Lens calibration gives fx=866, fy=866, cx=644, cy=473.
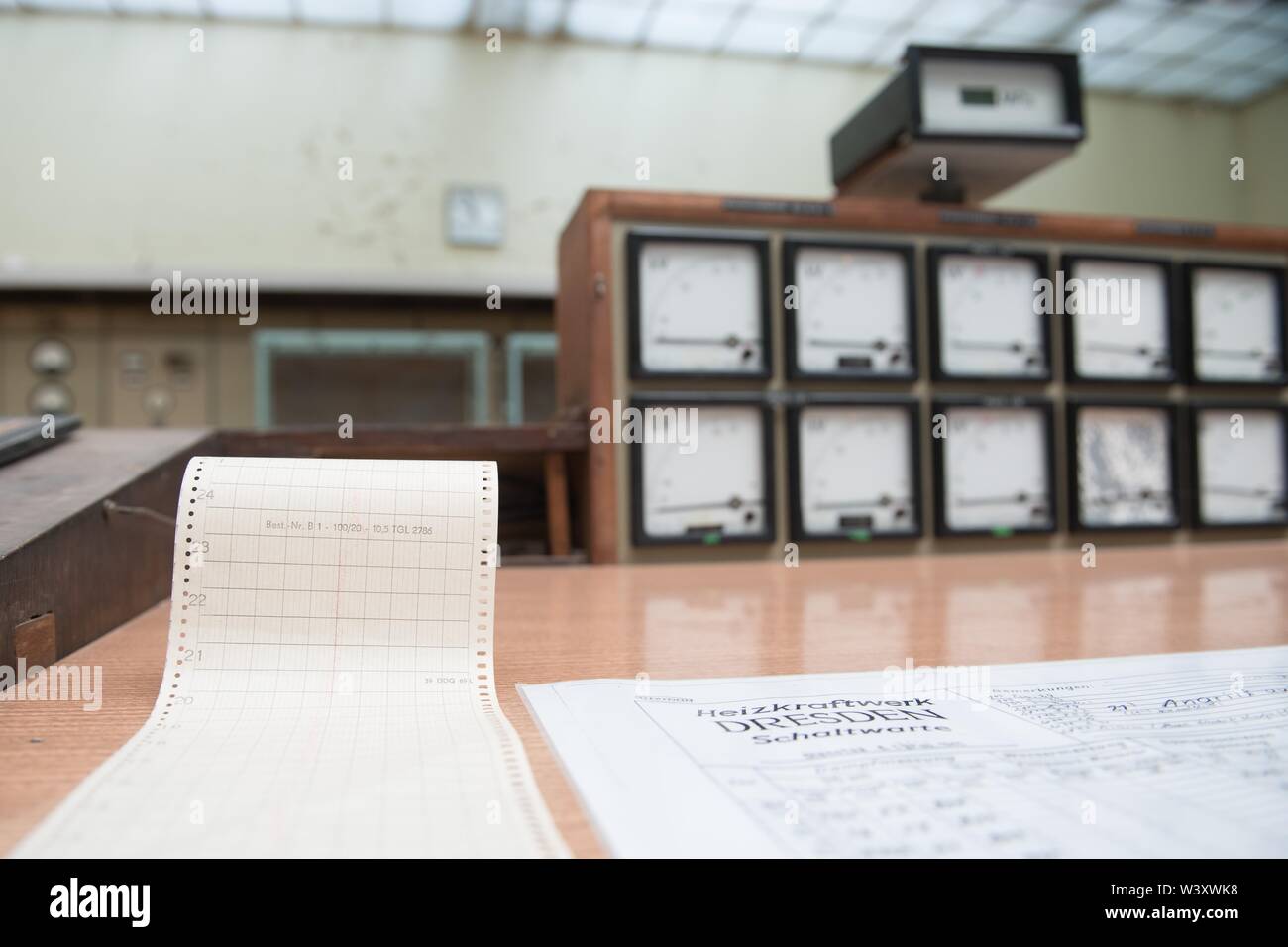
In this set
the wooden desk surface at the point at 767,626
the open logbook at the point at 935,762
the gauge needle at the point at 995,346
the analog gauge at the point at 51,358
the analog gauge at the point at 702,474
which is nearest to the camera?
the open logbook at the point at 935,762

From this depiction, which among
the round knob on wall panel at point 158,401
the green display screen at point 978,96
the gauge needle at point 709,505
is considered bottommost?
the gauge needle at point 709,505

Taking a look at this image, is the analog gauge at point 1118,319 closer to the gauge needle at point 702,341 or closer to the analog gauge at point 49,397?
the gauge needle at point 702,341

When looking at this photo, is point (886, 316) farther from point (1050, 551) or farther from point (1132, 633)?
point (1132, 633)

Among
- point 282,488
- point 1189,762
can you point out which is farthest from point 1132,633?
point 282,488

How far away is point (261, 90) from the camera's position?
11.1ft

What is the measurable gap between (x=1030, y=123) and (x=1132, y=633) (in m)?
0.82

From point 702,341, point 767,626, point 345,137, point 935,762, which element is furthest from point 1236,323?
point 345,137

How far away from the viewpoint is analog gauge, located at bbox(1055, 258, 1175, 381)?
1.15 metres

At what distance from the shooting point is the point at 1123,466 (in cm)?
116

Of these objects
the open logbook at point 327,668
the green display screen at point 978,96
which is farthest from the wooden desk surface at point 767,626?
the green display screen at point 978,96

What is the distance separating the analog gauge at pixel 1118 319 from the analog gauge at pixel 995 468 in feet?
0.37

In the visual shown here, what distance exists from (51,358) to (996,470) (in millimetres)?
3403

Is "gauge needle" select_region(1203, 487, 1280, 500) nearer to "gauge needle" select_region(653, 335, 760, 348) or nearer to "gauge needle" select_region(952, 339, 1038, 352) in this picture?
"gauge needle" select_region(952, 339, 1038, 352)

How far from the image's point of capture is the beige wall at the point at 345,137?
3258mm
